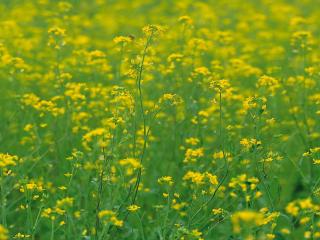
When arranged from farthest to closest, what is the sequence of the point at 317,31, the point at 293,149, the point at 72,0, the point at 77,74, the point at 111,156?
the point at 72,0 → the point at 317,31 → the point at 77,74 → the point at 293,149 → the point at 111,156

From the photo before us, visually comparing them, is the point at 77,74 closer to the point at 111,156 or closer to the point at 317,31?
the point at 111,156

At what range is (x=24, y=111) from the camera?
20.8ft

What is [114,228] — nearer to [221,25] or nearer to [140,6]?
Result: [221,25]

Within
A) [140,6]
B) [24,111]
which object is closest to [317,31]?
[140,6]

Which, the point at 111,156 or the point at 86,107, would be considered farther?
the point at 86,107

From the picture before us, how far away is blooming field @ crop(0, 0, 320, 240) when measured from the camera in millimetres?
4406

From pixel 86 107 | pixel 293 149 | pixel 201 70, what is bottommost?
pixel 293 149

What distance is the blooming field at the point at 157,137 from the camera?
4406 millimetres

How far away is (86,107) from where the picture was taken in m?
6.55

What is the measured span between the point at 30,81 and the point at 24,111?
107 cm

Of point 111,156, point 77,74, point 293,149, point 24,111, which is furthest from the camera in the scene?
point 77,74

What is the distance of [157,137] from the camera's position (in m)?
6.66

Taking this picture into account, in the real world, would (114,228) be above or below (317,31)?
below

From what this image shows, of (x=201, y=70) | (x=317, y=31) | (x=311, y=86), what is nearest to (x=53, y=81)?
(x=201, y=70)
